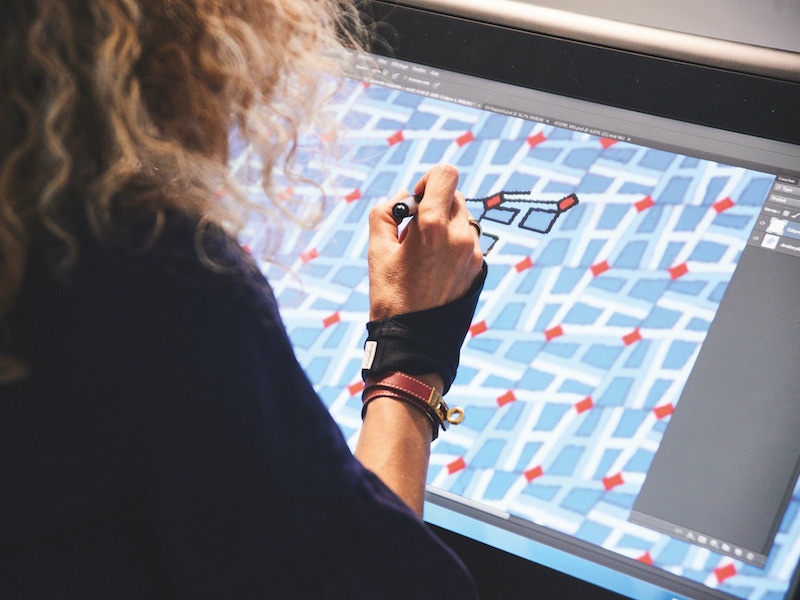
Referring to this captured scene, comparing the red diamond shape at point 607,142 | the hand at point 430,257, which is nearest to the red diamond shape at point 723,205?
the red diamond shape at point 607,142

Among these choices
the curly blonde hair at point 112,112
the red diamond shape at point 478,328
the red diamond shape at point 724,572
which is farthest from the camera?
the red diamond shape at point 478,328

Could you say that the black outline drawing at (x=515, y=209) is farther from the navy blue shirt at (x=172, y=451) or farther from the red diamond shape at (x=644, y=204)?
Answer: the navy blue shirt at (x=172, y=451)

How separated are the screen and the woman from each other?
0.13m

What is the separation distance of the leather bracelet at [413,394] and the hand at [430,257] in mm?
64

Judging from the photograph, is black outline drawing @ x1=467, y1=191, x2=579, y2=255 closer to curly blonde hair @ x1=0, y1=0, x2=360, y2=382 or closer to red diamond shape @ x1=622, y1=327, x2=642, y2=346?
red diamond shape @ x1=622, y1=327, x2=642, y2=346

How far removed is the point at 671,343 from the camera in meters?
0.69

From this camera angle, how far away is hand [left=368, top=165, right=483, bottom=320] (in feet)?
2.32

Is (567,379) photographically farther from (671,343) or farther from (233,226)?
(233,226)

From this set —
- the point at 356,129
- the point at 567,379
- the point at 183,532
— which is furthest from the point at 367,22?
the point at 183,532

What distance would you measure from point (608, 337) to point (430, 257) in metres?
0.17

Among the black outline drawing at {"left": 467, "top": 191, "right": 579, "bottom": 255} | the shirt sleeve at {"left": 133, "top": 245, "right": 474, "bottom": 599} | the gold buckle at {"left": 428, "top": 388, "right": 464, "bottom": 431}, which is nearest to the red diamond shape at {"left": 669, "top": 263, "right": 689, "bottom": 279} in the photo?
the black outline drawing at {"left": 467, "top": 191, "right": 579, "bottom": 255}

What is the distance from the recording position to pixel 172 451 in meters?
0.51

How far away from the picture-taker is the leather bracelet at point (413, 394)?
67 cm

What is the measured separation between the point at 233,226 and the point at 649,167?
377 mm
